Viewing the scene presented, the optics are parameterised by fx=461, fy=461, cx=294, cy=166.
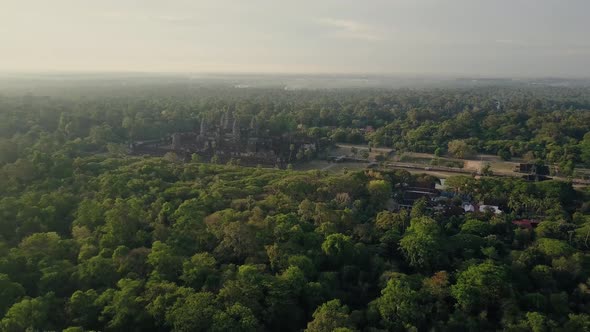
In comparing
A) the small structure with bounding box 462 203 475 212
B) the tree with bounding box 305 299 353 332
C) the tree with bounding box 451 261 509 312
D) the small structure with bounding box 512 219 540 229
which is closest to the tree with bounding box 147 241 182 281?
the tree with bounding box 305 299 353 332

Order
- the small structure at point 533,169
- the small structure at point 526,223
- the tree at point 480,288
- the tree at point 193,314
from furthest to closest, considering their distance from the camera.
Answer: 1. the small structure at point 533,169
2. the small structure at point 526,223
3. the tree at point 480,288
4. the tree at point 193,314

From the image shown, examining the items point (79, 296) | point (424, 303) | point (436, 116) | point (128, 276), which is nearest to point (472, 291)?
point (424, 303)

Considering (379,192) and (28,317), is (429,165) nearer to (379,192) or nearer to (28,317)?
(379,192)

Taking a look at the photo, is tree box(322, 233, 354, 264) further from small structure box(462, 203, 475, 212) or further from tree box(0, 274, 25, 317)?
tree box(0, 274, 25, 317)

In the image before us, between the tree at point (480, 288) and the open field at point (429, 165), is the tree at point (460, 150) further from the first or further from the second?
the tree at point (480, 288)

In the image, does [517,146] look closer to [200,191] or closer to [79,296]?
[200,191]

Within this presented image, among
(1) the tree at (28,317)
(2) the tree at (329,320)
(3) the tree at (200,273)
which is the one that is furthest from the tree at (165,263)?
(2) the tree at (329,320)

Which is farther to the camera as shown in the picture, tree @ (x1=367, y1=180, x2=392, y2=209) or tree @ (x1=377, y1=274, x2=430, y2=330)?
tree @ (x1=367, y1=180, x2=392, y2=209)

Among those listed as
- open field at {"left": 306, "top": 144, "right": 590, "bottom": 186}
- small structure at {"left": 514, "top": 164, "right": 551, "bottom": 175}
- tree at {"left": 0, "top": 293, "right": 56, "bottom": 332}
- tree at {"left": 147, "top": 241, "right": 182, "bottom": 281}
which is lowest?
open field at {"left": 306, "top": 144, "right": 590, "bottom": 186}

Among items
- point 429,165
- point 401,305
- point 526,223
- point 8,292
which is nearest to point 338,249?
point 401,305
